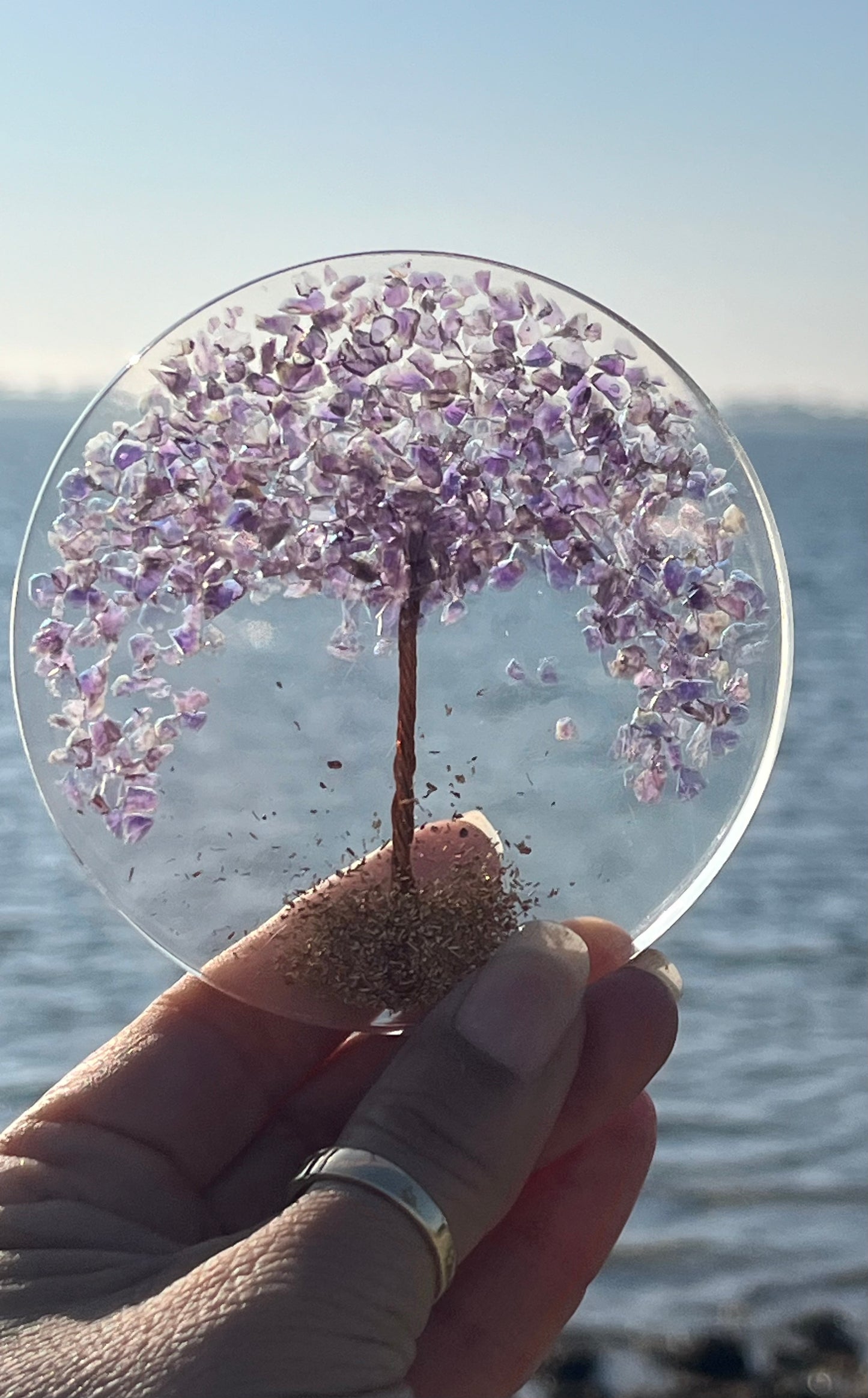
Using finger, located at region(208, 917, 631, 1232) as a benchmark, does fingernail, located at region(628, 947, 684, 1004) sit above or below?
above

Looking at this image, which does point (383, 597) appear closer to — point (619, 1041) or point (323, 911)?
point (323, 911)

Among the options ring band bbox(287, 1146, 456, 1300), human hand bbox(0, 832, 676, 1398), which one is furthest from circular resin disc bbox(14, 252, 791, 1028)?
ring band bbox(287, 1146, 456, 1300)

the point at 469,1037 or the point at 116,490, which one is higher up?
the point at 116,490

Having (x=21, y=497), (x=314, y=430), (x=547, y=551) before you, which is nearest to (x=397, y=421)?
(x=314, y=430)

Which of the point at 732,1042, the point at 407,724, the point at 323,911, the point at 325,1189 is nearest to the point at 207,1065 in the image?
the point at 323,911

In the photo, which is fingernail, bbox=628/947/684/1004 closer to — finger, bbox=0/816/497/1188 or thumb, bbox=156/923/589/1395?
thumb, bbox=156/923/589/1395

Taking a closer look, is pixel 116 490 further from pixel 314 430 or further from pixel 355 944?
pixel 355 944

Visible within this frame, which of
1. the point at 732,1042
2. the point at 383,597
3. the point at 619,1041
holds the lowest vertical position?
the point at 732,1042
